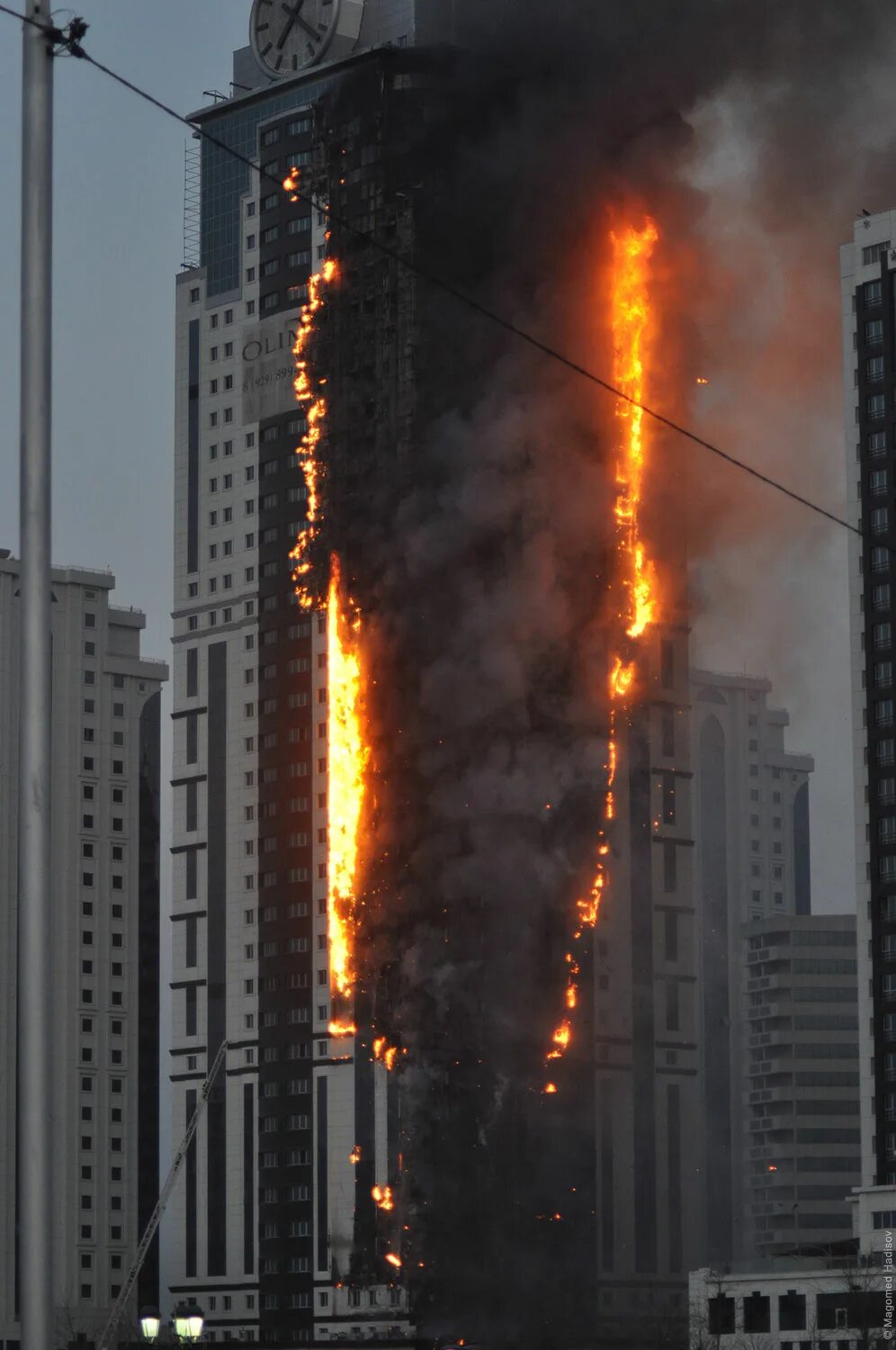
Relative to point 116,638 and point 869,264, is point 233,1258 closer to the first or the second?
point 116,638

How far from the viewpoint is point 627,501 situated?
216ft

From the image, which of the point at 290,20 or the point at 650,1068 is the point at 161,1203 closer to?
the point at 650,1068

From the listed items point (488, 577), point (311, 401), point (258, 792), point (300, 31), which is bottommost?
point (488, 577)

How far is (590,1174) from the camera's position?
86.5 m

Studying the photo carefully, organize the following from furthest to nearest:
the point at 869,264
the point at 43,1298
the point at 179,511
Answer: the point at 179,511 → the point at 869,264 → the point at 43,1298

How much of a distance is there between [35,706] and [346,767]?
66648mm

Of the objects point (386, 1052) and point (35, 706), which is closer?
point (35, 706)

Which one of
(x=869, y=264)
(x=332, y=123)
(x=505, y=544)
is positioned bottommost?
(x=505, y=544)

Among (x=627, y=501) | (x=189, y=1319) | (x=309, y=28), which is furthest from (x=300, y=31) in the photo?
(x=189, y=1319)

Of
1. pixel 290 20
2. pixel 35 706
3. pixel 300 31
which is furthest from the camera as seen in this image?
pixel 290 20

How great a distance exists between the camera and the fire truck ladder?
166875mm

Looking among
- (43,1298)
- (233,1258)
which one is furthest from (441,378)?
(233,1258)

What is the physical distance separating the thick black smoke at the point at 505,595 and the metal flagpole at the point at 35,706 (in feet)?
114

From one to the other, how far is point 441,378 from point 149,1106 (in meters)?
127
